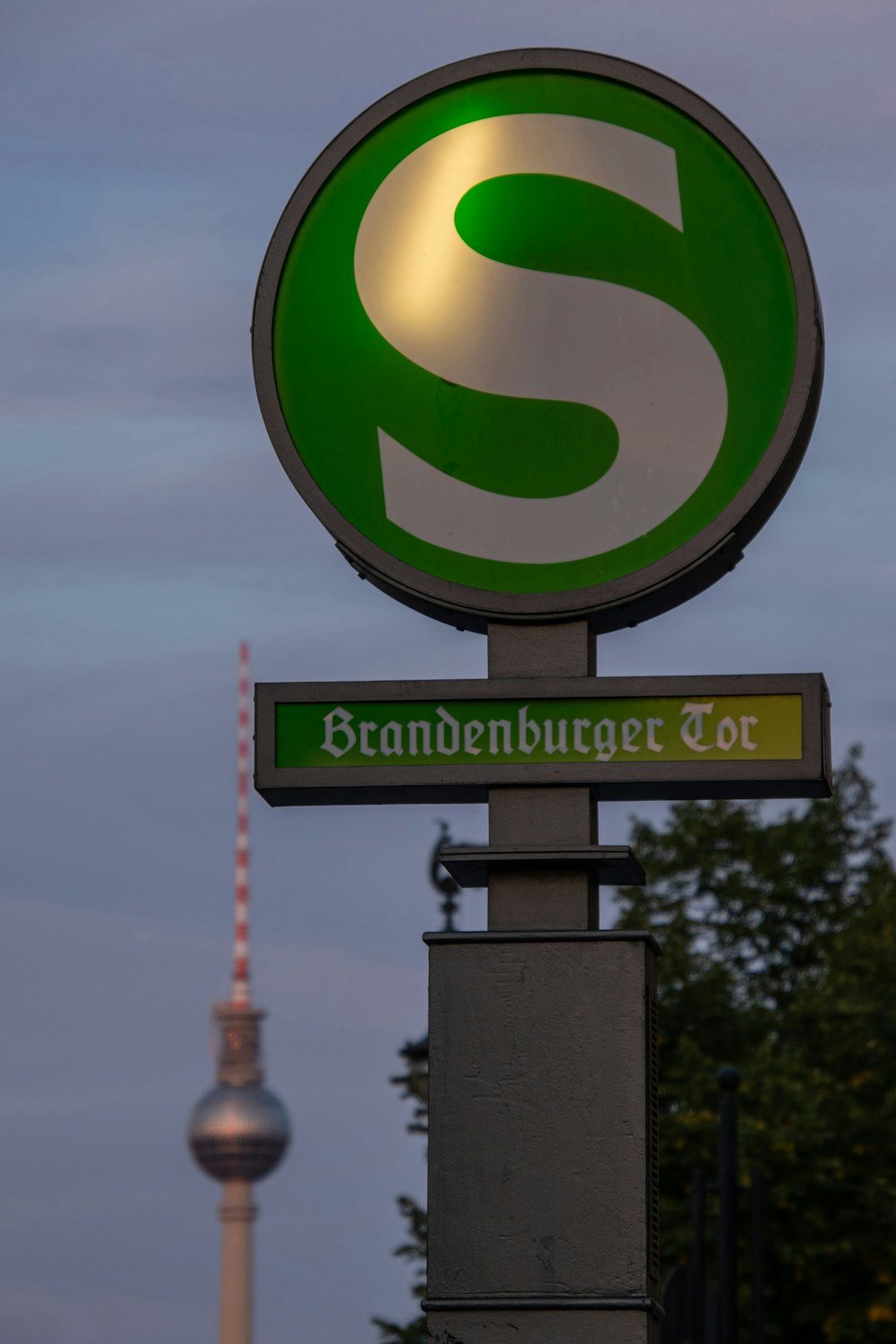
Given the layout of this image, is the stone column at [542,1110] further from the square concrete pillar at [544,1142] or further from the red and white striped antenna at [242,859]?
the red and white striped antenna at [242,859]

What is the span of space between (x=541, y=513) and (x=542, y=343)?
54 centimetres

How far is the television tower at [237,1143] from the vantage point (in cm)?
15438

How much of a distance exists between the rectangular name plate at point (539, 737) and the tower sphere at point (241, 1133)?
14899 centimetres

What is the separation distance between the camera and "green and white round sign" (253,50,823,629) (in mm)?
7773

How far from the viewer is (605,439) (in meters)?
7.80

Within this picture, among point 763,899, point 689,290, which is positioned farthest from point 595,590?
point 763,899

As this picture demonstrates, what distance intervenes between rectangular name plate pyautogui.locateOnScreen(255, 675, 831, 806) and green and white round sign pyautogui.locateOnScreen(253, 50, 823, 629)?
1.21ft

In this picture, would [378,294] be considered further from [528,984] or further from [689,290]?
[528,984]

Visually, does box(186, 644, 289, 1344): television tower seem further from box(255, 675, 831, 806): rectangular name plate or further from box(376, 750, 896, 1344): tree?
box(255, 675, 831, 806): rectangular name plate

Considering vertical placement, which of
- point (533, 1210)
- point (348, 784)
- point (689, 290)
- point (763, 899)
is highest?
point (763, 899)

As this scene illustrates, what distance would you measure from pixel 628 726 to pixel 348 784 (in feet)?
2.79

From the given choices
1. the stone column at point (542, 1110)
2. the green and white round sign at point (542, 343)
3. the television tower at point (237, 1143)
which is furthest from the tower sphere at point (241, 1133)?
the stone column at point (542, 1110)

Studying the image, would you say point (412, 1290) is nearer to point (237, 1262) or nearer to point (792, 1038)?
point (792, 1038)

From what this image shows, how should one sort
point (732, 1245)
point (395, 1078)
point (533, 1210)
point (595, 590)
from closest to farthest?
point (533, 1210), point (595, 590), point (732, 1245), point (395, 1078)
